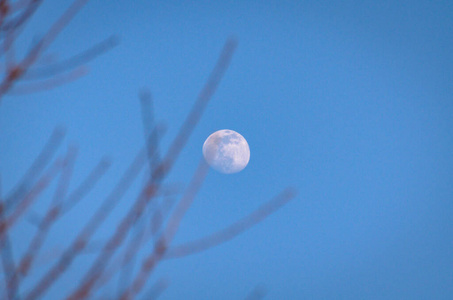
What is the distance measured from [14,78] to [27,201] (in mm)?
479

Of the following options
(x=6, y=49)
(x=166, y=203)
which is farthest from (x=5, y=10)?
(x=166, y=203)

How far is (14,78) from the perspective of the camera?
117 cm

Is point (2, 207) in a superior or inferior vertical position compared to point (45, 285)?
superior

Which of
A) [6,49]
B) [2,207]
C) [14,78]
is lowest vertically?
[2,207]

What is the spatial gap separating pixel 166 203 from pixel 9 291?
53cm

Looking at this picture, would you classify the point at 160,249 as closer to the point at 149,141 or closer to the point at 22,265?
the point at 149,141

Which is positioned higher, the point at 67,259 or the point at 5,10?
the point at 5,10

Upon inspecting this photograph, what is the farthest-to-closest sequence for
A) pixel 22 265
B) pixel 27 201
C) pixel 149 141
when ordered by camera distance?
pixel 27 201
pixel 22 265
pixel 149 141

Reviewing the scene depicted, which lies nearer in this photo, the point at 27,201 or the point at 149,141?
the point at 149,141

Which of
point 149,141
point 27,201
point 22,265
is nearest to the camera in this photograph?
point 149,141

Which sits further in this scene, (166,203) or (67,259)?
(166,203)

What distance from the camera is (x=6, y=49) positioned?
4.19 feet

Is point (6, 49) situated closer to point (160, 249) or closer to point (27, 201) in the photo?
point (27, 201)

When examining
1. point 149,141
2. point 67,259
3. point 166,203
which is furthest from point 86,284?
point 149,141
